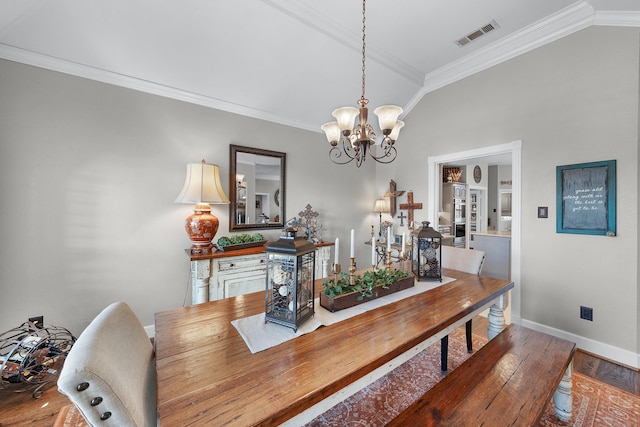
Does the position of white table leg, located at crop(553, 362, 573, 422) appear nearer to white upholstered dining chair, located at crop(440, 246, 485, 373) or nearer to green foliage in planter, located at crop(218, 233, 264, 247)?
white upholstered dining chair, located at crop(440, 246, 485, 373)

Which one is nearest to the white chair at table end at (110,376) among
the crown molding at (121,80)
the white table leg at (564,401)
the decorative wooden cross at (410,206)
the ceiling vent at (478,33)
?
the white table leg at (564,401)

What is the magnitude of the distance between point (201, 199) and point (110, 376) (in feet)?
6.53

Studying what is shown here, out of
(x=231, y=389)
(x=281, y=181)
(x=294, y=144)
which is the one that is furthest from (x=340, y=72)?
(x=231, y=389)

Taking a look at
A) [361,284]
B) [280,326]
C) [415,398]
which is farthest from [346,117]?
[415,398]

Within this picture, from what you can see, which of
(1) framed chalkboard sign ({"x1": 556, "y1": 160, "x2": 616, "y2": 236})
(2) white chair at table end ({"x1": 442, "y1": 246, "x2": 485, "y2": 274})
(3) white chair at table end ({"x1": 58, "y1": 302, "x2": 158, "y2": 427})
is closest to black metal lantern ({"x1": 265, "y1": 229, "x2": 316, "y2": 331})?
(3) white chair at table end ({"x1": 58, "y1": 302, "x2": 158, "y2": 427})

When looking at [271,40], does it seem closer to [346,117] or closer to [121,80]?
[346,117]

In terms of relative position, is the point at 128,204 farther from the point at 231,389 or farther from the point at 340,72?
the point at 340,72

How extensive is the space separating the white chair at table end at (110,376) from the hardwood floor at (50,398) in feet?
4.41

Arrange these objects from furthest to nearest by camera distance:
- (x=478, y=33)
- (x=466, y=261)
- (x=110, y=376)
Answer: (x=478, y=33) → (x=466, y=261) → (x=110, y=376)

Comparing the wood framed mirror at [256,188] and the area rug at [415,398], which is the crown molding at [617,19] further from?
the wood framed mirror at [256,188]

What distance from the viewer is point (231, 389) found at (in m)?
0.81

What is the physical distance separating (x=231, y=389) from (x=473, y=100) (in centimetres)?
390

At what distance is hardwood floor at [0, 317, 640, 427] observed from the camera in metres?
1.59

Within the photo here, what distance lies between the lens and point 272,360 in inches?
37.8
